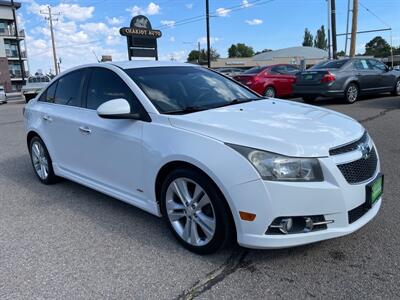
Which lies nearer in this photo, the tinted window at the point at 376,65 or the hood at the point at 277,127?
the hood at the point at 277,127

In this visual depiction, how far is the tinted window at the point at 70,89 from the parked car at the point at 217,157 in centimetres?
4

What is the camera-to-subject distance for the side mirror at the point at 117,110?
3615 millimetres

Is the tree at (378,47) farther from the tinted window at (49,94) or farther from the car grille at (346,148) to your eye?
the car grille at (346,148)

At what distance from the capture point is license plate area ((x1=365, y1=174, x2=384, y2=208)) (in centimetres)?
311

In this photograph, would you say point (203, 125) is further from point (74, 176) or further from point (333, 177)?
point (74, 176)

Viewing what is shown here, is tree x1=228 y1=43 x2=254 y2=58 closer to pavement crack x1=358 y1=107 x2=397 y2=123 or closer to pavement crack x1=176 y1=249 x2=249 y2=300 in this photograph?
pavement crack x1=358 y1=107 x2=397 y2=123

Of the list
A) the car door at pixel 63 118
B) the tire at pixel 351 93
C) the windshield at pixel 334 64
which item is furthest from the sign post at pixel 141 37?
the car door at pixel 63 118

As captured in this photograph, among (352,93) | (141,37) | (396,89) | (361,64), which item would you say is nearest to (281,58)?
(141,37)

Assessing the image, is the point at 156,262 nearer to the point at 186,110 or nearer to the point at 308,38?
the point at 186,110

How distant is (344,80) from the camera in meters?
12.6

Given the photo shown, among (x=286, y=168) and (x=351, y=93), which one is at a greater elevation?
(x=286, y=168)

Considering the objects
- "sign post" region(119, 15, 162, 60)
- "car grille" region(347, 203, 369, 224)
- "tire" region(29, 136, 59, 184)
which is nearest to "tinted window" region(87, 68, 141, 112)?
"tire" region(29, 136, 59, 184)

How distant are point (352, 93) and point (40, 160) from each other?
1035cm

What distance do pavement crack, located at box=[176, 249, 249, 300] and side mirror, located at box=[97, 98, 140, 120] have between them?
1505 mm
